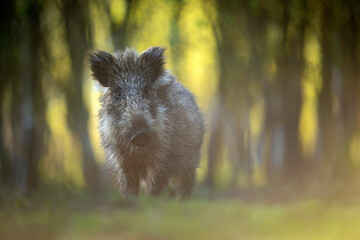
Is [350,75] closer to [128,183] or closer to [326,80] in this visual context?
[326,80]

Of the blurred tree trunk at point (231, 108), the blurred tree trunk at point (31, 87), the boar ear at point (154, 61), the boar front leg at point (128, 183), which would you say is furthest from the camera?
the blurred tree trunk at point (31, 87)

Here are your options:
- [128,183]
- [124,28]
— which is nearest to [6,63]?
[124,28]

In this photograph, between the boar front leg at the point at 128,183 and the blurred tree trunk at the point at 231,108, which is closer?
the boar front leg at the point at 128,183

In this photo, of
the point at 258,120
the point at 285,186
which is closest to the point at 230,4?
the point at 285,186

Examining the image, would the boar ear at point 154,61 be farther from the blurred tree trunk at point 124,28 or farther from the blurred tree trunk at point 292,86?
the blurred tree trunk at point 292,86

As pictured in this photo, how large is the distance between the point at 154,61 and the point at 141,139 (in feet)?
1.32

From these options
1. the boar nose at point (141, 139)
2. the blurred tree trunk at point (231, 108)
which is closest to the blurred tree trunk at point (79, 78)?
the boar nose at point (141, 139)

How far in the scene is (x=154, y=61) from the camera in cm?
217

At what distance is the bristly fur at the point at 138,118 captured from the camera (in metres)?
2.08

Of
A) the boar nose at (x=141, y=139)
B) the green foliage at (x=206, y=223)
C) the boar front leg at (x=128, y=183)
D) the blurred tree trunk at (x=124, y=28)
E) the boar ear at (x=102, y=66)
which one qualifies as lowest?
the green foliage at (x=206, y=223)

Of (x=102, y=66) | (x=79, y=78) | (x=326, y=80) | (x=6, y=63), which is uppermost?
(x=6, y=63)

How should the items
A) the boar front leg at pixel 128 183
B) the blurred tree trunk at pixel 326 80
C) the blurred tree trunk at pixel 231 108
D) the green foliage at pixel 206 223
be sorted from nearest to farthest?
the boar front leg at pixel 128 183 → the green foliage at pixel 206 223 → the blurred tree trunk at pixel 231 108 → the blurred tree trunk at pixel 326 80

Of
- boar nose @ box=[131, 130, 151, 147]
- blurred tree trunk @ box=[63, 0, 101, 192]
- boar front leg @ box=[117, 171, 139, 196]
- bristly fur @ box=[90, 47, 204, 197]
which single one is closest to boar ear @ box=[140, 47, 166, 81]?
bristly fur @ box=[90, 47, 204, 197]

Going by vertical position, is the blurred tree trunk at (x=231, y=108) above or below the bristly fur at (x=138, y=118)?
above
